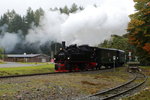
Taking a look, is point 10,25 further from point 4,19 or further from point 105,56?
point 105,56

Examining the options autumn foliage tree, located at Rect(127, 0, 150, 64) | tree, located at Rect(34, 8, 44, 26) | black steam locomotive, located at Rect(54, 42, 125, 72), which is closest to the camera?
black steam locomotive, located at Rect(54, 42, 125, 72)

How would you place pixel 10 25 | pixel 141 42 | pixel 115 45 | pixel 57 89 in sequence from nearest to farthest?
pixel 57 89, pixel 141 42, pixel 115 45, pixel 10 25

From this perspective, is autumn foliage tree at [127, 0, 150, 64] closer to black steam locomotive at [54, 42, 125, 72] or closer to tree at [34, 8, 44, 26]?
black steam locomotive at [54, 42, 125, 72]

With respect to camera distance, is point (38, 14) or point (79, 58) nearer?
point (79, 58)

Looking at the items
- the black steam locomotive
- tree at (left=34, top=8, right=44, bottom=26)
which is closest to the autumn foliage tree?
the black steam locomotive

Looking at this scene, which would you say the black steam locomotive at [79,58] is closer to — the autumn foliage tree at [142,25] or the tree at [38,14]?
the autumn foliage tree at [142,25]

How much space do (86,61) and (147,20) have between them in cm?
963

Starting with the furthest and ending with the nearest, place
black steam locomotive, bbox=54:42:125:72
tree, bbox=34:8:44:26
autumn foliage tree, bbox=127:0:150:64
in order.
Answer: tree, bbox=34:8:44:26, autumn foliage tree, bbox=127:0:150:64, black steam locomotive, bbox=54:42:125:72

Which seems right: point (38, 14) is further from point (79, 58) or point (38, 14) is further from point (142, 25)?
point (79, 58)

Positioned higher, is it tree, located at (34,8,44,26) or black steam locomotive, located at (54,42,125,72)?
tree, located at (34,8,44,26)

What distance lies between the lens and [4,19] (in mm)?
115438

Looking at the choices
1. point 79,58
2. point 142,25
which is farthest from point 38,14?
point 79,58

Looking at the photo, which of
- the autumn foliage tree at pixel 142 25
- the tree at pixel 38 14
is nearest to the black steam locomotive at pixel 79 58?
the autumn foliage tree at pixel 142 25

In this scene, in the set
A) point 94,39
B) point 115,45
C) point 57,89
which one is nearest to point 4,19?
point 115,45
